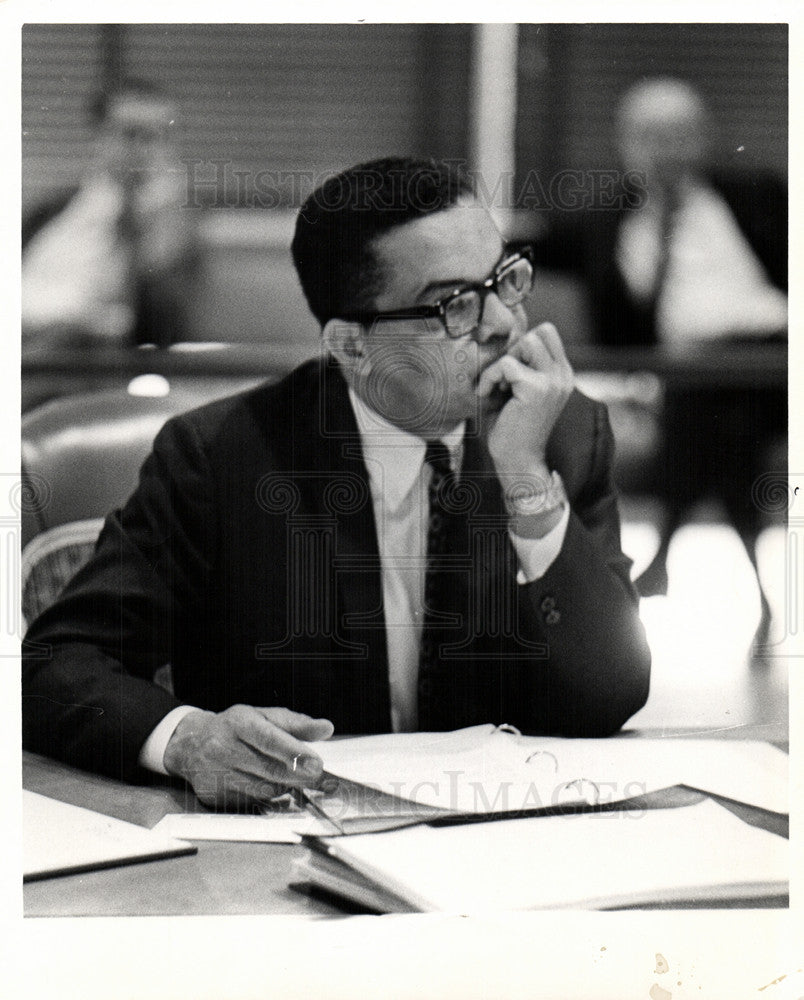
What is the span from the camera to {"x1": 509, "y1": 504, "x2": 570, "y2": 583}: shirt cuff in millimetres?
1503

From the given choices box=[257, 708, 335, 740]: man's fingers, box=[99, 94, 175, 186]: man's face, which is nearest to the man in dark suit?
box=[257, 708, 335, 740]: man's fingers

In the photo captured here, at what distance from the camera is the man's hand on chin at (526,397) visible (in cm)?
150

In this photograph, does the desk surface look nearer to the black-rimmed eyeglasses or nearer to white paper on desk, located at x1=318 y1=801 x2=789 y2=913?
white paper on desk, located at x1=318 y1=801 x2=789 y2=913

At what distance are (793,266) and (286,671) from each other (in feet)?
3.15

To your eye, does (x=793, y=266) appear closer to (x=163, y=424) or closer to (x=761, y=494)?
(x=761, y=494)

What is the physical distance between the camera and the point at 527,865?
149cm

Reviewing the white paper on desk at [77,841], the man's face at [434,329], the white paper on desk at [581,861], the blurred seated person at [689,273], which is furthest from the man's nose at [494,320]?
the white paper on desk at [77,841]

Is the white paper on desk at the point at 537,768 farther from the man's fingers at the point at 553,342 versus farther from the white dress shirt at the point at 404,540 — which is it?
the man's fingers at the point at 553,342

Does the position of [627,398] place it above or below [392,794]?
A: above

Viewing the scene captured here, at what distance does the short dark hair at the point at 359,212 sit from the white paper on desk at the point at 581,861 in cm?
80

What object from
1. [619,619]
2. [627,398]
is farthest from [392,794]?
[627,398]

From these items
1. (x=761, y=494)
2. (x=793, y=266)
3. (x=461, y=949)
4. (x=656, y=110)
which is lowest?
(x=461, y=949)

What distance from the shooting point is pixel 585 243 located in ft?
4.91

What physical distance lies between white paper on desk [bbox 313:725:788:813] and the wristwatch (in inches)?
12.8
